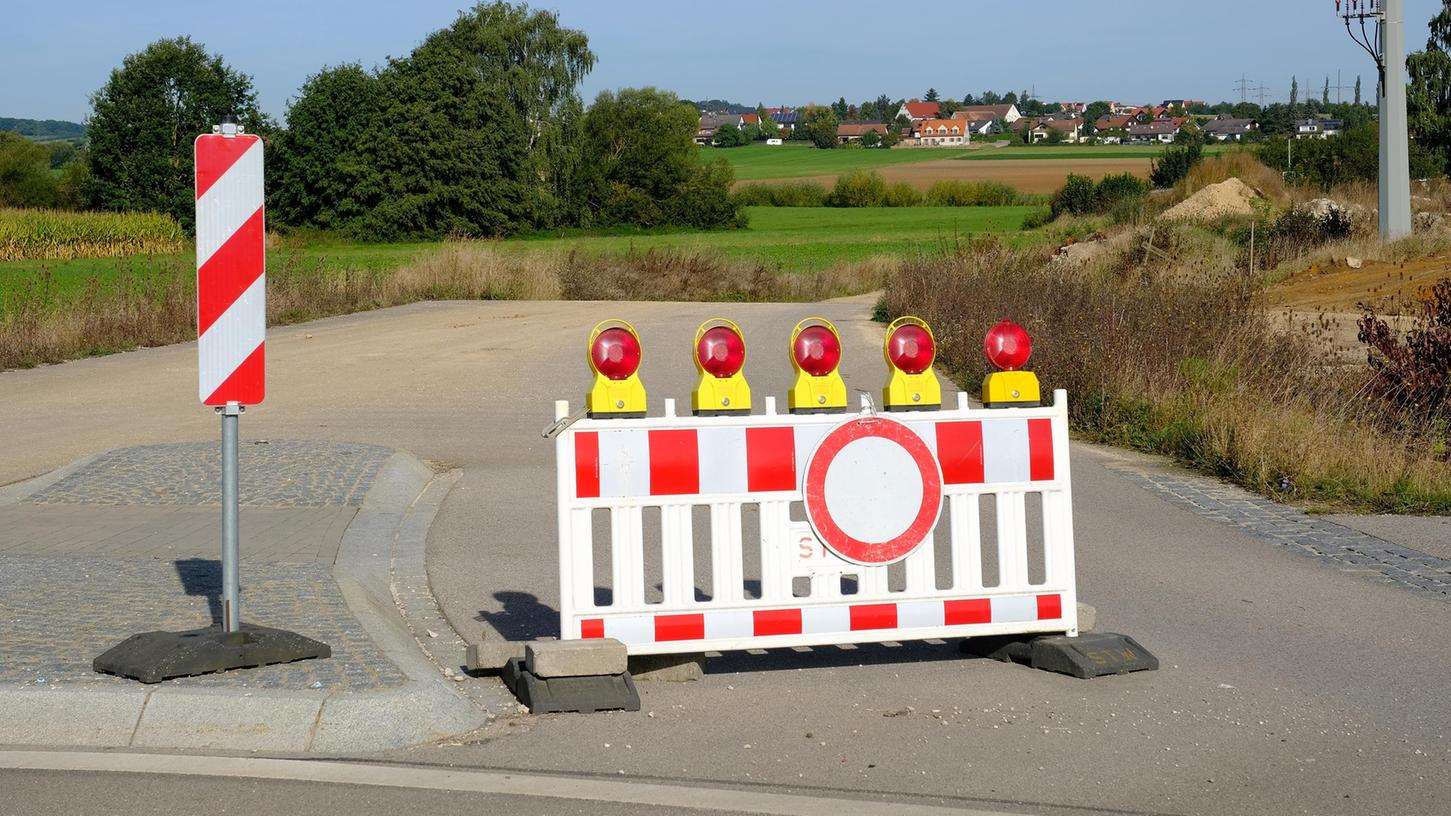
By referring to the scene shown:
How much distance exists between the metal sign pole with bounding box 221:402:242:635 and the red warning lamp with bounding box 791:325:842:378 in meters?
2.14

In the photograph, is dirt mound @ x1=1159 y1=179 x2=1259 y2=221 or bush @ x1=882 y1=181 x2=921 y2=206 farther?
bush @ x1=882 y1=181 x2=921 y2=206

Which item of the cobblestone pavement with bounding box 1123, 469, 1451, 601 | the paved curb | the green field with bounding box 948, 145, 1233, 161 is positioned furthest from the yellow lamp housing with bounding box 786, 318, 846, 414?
the green field with bounding box 948, 145, 1233, 161

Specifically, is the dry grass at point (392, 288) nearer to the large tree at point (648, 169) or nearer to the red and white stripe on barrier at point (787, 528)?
the red and white stripe on barrier at point (787, 528)

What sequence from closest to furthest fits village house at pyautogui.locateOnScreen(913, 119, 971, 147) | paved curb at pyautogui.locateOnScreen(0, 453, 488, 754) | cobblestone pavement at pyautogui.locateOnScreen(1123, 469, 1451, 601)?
1. paved curb at pyautogui.locateOnScreen(0, 453, 488, 754)
2. cobblestone pavement at pyautogui.locateOnScreen(1123, 469, 1451, 601)
3. village house at pyautogui.locateOnScreen(913, 119, 971, 147)

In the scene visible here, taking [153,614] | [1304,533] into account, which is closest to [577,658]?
[153,614]

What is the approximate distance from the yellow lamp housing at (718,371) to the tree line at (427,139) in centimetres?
7313

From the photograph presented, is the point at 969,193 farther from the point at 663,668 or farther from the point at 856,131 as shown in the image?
the point at 663,668

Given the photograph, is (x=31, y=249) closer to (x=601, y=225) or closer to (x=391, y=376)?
(x=601, y=225)

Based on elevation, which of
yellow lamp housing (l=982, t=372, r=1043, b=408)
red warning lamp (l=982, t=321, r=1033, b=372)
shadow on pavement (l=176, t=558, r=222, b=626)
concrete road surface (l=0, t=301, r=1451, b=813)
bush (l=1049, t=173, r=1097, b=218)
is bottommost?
concrete road surface (l=0, t=301, r=1451, b=813)

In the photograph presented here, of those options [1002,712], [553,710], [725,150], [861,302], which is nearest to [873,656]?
[1002,712]

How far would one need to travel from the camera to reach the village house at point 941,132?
170375mm

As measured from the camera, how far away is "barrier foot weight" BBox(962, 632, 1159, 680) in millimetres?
6094

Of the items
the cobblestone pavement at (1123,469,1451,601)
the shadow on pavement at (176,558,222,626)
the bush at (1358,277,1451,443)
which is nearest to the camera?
the shadow on pavement at (176,558,222,626)

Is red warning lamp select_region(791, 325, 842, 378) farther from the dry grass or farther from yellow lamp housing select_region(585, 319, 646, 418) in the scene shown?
the dry grass
